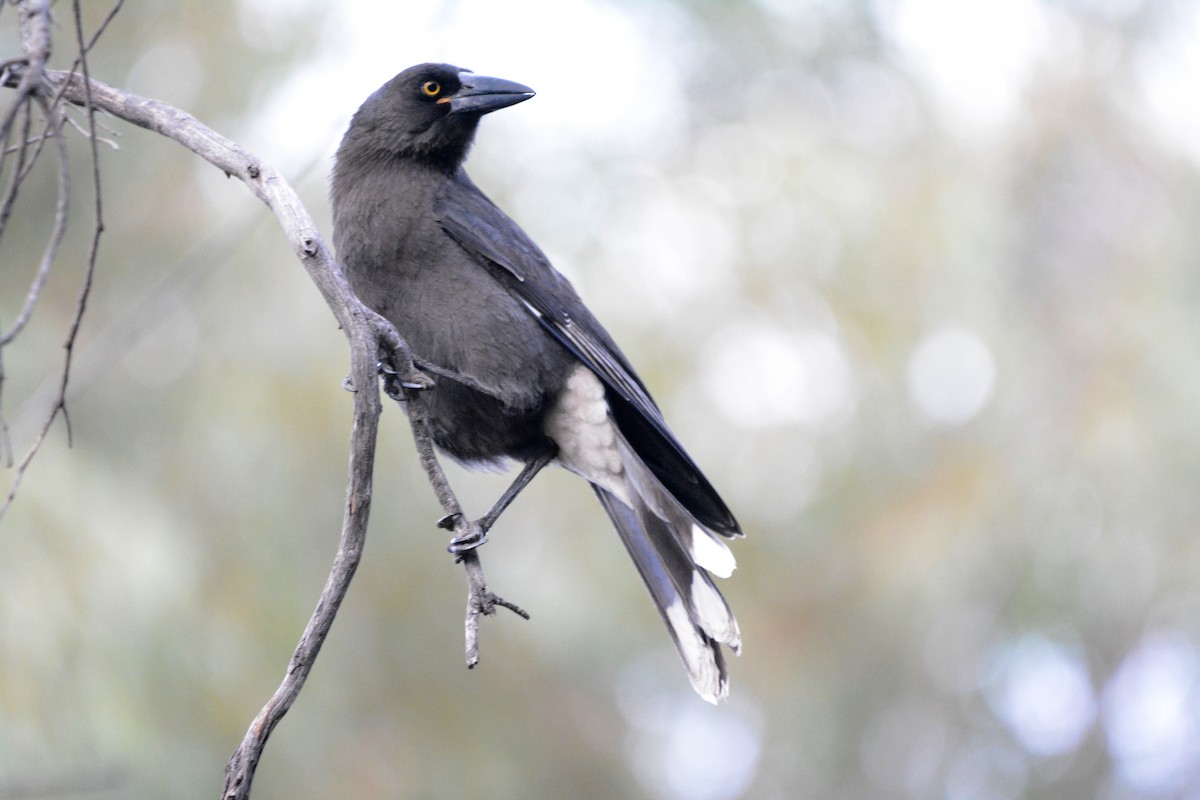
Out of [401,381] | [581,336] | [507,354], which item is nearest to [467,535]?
[401,381]

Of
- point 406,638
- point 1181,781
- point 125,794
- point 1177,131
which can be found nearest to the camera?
point 125,794

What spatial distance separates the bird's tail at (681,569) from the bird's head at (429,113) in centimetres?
108

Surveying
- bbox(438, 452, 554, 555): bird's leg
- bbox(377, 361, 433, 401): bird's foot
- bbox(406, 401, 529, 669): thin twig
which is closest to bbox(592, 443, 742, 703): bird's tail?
bbox(438, 452, 554, 555): bird's leg

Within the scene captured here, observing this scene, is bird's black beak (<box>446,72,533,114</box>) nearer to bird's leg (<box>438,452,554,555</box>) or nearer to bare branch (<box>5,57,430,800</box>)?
bird's leg (<box>438,452,554,555</box>)

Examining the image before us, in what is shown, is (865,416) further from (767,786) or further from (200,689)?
(200,689)

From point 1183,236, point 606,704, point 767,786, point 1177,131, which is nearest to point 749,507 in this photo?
point 606,704

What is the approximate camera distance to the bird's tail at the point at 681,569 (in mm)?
3078

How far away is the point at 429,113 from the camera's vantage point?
3543 mm

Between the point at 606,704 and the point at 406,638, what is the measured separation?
51.5 inches

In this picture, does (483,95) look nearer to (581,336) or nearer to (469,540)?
(581,336)

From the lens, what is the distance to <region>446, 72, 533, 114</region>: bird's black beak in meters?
3.49

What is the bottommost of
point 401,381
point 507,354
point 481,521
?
point 481,521

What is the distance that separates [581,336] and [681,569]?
2.32ft

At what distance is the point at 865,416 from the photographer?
243 inches
